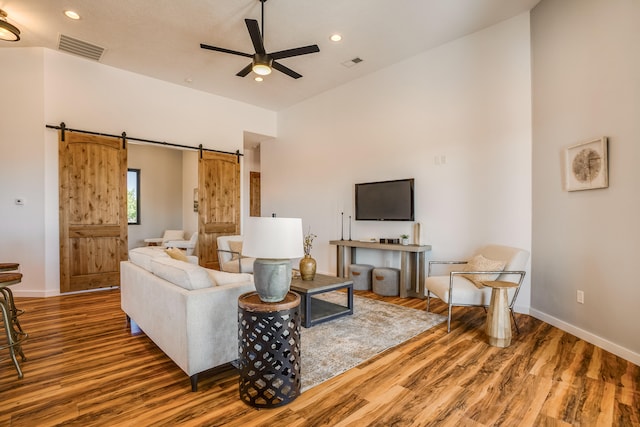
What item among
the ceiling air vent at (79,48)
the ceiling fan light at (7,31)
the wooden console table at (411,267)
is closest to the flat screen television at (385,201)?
the wooden console table at (411,267)

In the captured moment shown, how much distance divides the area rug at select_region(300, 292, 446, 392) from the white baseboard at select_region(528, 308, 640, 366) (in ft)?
3.52

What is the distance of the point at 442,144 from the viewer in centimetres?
451

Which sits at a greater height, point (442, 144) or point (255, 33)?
point (255, 33)

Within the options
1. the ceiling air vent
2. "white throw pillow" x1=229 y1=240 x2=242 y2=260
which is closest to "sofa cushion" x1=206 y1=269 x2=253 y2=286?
"white throw pillow" x1=229 y1=240 x2=242 y2=260

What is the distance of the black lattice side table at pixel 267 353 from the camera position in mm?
1921

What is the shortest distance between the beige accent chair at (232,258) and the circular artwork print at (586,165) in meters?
3.99

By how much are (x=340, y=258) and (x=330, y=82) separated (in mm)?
3161

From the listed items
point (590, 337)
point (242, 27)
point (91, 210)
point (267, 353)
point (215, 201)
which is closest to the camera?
point (267, 353)

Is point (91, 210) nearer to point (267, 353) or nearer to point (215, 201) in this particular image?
point (215, 201)

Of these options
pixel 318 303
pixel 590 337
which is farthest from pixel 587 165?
pixel 318 303

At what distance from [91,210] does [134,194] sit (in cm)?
200

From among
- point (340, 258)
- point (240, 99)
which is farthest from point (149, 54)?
point (340, 258)

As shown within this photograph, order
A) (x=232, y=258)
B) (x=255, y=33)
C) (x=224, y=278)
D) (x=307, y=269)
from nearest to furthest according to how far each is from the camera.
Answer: (x=224, y=278)
(x=255, y=33)
(x=307, y=269)
(x=232, y=258)

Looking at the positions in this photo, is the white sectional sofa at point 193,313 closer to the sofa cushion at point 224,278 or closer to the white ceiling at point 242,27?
the sofa cushion at point 224,278
